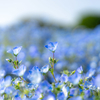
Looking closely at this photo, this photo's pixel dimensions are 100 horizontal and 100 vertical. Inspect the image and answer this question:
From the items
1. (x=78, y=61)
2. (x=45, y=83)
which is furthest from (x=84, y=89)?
(x=78, y=61)

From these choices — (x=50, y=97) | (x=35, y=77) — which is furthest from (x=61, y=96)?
(x=35, y=77)

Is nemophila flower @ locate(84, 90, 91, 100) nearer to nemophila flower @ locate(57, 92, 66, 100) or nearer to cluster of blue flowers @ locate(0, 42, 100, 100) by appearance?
cluster of blue flowers @ locate(0, 42, 100, 100)

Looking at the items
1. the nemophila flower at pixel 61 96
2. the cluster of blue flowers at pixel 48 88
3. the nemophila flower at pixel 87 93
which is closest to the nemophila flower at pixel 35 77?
the cluster of blue flowers at pixel 48 88

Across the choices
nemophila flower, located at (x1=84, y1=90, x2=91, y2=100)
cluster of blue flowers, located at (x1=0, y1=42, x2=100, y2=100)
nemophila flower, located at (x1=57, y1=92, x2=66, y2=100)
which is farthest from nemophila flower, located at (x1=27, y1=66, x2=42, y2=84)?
nemophila flower, located at (x1=84, y1=90, x2=91, y2=100)

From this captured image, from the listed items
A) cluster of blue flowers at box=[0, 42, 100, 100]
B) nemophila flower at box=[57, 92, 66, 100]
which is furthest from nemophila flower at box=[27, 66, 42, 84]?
nemophila flower at box=[57, 92, 66, 100]

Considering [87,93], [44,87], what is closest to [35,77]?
[44,87]

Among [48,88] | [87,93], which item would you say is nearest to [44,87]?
[48,88]

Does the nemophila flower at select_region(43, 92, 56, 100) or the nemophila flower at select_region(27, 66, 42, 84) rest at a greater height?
the nemophila flower at select_region(27, 66, 42, 84)

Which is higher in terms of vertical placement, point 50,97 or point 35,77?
point 35,77

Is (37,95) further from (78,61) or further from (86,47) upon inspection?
(86,47)

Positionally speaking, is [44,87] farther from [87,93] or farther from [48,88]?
[87,93]

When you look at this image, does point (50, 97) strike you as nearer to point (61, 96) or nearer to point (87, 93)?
point (61, 96)

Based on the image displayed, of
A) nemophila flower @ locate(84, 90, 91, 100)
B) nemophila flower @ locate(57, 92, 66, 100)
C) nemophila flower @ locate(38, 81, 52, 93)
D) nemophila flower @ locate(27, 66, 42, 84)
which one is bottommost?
nemophila flower @ locate(57, 92, 66, 100)
